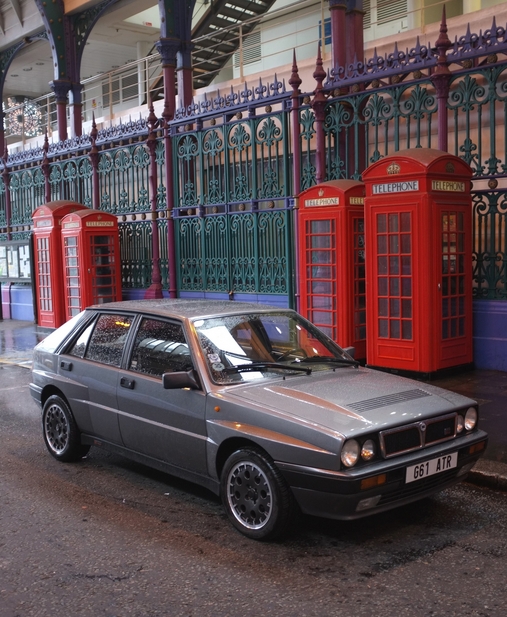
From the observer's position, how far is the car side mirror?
480cm

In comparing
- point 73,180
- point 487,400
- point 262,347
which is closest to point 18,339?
point 73,180

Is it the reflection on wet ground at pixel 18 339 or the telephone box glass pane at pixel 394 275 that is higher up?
the telephone box glass pane at pixel 394 275

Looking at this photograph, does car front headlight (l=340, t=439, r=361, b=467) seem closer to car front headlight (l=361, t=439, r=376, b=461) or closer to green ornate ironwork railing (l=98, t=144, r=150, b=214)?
car front headlight (l=361, t=439, r=376, b=461)

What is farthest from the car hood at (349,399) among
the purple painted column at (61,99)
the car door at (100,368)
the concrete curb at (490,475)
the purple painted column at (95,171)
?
the purple painted column at (61,99)

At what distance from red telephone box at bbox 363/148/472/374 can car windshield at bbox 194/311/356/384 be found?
3.02 meters

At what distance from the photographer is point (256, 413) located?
451cm

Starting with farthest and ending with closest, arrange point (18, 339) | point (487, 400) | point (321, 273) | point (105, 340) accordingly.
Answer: point (18, 339) < point (321, 273) < point (487, 400) < point (105, 340)

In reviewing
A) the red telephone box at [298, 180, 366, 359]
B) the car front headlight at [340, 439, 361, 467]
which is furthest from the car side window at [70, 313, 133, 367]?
the red telephone box at [298, 180, 366, 359]

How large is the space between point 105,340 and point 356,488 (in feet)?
8.96

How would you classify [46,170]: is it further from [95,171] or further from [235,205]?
[235,205]

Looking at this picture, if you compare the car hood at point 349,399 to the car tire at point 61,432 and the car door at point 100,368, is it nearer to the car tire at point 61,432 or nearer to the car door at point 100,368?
the car door at point 100,368

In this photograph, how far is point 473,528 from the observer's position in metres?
4.66

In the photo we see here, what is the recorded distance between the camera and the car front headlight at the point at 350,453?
4.14 metres

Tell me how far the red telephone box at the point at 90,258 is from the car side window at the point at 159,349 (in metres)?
9.24
